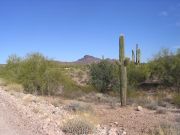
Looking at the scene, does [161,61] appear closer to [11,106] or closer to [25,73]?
[25,73]

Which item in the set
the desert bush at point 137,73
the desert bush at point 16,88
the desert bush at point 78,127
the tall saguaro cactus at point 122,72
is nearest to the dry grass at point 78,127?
the desert bush at point 78,127

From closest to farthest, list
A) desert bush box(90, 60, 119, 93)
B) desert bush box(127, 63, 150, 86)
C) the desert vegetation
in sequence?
the desert vegetation
desert bush box(90, 60, 119, 93)
desert bush box(127, 63, 150, 86)

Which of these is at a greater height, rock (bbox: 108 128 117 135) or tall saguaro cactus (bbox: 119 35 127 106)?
tall saguaro cactus (bbox: 119 35 127 106)

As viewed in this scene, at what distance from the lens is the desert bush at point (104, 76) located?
1235 inches

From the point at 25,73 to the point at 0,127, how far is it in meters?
20.0

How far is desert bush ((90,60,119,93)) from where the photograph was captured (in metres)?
31.4

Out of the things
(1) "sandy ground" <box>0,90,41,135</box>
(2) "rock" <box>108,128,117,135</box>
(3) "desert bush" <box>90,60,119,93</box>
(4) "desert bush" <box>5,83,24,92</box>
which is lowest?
(2) "rock" <box>108,128,117,135</box>

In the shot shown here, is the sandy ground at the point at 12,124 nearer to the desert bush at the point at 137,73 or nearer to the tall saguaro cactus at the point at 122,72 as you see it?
the tall saguaro cactus at the point at 122,72

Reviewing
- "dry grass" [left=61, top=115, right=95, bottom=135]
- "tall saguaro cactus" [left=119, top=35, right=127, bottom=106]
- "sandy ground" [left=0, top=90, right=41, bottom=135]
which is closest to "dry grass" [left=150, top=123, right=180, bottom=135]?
"dry grass" [left=61, top=115, right=95, bottom=135]

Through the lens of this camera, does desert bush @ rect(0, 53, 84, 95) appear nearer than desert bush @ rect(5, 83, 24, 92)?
No

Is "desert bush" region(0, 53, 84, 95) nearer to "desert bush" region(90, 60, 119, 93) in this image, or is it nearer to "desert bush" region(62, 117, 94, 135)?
"desert bush" region(90, 60, 119, 93)

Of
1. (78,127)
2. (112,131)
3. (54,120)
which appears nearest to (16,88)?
(54,120)

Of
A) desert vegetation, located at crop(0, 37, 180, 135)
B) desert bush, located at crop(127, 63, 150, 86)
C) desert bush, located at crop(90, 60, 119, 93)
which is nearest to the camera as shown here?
desert vegetation, located at crop(0, 37, 180, 135)

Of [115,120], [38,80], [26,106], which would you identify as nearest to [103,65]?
[38,80]
